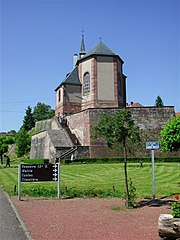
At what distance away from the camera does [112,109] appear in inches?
1610

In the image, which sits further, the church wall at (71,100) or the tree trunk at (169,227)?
the church wall at (71,100)

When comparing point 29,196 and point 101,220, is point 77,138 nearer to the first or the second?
point 29,196

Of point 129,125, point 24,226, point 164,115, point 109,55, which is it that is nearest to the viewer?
point 24,226

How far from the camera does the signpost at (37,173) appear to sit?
13.2 m

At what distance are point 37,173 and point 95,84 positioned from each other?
36.8 metres

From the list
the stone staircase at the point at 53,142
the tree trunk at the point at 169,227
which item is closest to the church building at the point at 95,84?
the stone staircase at the point at 53,142

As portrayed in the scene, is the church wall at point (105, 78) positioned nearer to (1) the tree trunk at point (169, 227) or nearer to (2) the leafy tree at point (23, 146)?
(2) the leafy tree at point (23, 146)

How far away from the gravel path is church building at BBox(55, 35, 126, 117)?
37.3 metres

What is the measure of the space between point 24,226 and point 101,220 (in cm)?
208

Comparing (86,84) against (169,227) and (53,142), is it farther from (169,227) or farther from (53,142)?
(169,227)

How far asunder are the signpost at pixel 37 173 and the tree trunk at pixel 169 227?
7246 millimetres

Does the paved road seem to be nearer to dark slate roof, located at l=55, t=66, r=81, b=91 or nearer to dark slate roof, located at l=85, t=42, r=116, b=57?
dark slate roof, located at l=85, t=42, r=116, b=57

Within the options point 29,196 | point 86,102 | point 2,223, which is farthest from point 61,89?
point 2,223

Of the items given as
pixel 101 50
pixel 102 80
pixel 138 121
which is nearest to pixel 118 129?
pixel 138 121
